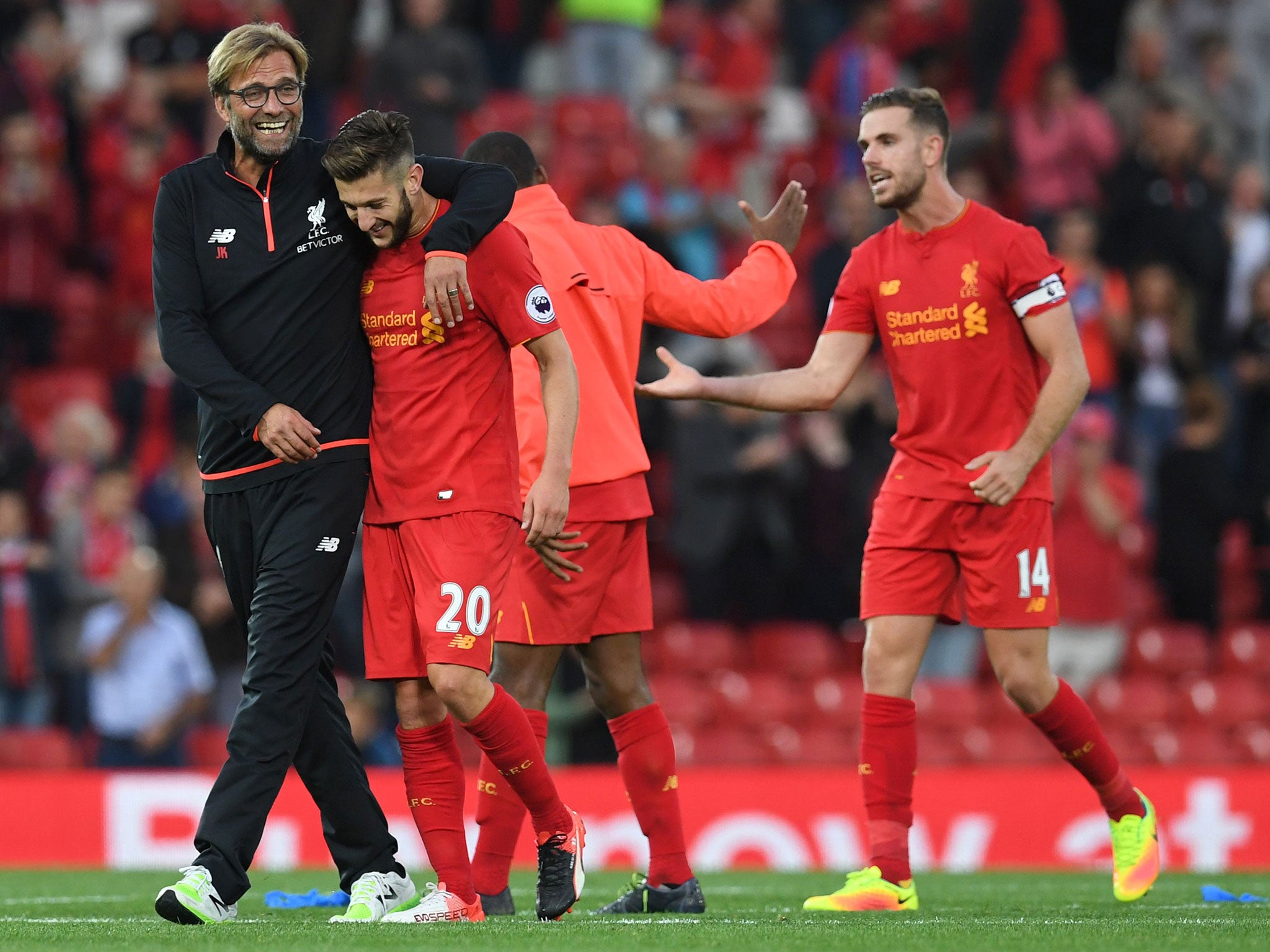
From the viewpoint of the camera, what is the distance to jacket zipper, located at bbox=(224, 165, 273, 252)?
5.59 metres

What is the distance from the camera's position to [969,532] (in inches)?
249

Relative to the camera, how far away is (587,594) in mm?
6012

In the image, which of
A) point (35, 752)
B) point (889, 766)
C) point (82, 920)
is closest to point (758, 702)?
point (35, 752)

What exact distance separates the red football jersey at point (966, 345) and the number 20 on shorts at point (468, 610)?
1.72 m

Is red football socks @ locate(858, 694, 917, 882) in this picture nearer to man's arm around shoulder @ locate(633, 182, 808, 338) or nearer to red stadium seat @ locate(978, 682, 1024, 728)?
man's arm around shoulder @ locate(633, 182, 808, 338)

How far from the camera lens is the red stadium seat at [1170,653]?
11664 millimetres

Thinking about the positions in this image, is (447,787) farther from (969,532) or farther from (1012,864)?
(1012,864)

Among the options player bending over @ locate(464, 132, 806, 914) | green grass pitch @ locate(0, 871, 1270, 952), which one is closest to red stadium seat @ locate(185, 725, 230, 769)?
green grass pitch @ locate(0, 871, 1270, 952)

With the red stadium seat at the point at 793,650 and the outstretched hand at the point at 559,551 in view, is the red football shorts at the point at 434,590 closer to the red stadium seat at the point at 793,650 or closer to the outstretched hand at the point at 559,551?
the outstretched hand at the point at 559,551

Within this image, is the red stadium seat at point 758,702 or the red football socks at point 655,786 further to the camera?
the red stadium seat at point 758,702

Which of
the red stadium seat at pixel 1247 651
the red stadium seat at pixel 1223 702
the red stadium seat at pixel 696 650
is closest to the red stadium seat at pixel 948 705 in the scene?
the red stadium seat at pixel 696 650

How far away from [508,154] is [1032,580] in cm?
224

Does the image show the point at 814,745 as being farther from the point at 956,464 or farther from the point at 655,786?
the point at 655,786

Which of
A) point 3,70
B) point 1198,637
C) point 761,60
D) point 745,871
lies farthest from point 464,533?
point 761,60
